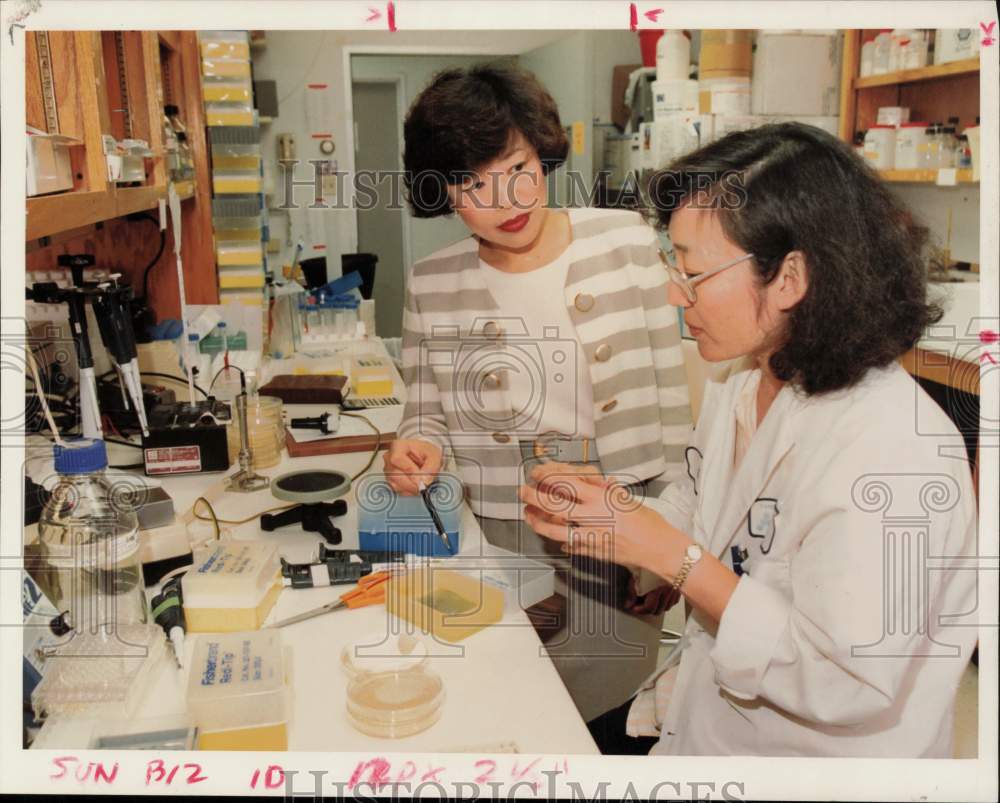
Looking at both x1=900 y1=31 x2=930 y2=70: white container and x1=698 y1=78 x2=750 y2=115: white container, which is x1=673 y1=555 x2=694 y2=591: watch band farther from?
x1=698 y1=78 x2=750 y2=115: white container

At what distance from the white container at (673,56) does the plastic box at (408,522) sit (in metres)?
2.57

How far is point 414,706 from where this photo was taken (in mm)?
A: 862

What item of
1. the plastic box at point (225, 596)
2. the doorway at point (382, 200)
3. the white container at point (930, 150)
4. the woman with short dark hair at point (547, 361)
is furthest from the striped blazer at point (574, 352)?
the white container at point (930, 150)

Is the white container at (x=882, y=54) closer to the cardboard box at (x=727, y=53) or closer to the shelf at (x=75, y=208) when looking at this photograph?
the cardboard box at (x=727, y=53)

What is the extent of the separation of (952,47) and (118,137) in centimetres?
220

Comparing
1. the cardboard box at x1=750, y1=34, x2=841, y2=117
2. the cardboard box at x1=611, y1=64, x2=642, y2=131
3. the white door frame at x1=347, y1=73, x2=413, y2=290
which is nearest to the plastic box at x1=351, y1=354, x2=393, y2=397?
the white door frame at x1=347, y1=73, x2=413, y2=290

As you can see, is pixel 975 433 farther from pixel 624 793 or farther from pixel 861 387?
pixel 624 793

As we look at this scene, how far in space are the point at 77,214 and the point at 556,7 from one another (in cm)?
70

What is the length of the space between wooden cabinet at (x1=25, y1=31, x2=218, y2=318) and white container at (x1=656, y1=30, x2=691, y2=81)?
6.09 feet

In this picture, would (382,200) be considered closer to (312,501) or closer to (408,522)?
(312,501)

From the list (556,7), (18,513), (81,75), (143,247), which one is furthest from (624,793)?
(143,247)

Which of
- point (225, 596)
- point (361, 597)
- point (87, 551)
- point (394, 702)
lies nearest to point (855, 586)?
point (394, 702)

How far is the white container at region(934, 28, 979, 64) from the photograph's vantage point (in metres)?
2.02

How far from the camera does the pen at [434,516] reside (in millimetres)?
1261
